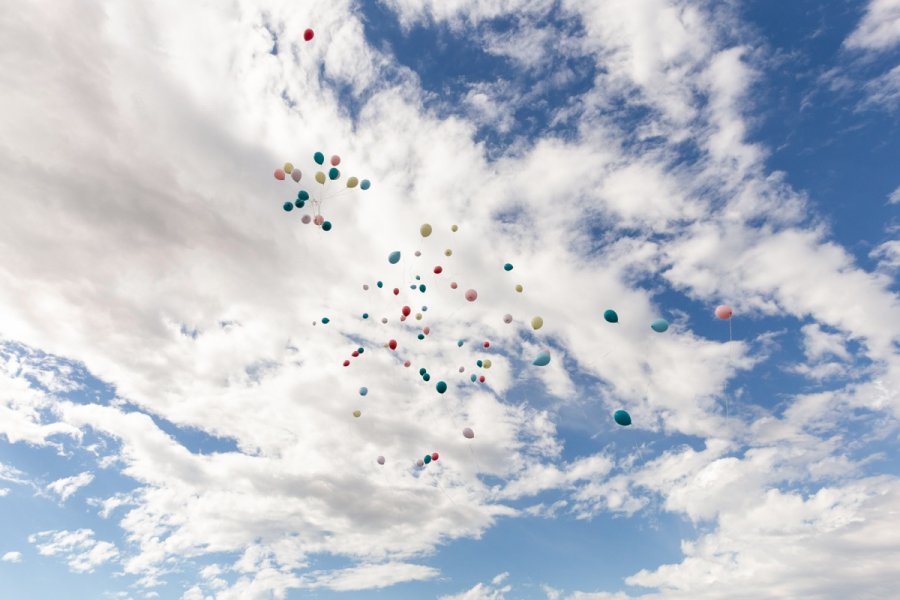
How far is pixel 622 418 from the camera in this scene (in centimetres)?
1620

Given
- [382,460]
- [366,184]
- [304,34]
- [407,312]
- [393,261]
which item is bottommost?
[382,460]

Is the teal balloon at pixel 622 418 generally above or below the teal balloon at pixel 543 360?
below

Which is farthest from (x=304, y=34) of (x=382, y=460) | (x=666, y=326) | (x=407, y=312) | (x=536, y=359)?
(x=382, y=460)

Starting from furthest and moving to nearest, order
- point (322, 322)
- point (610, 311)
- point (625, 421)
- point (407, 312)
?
1. point (322, 322)
2. point (407, 312)
3. point (610, 311)
4. point (625, 421)

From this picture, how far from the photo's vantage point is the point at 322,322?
21969mm

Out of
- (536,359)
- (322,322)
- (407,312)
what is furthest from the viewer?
(322,322)

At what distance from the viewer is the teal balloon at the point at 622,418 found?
52.9ft

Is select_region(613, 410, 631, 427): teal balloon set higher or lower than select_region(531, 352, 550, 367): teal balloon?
lower

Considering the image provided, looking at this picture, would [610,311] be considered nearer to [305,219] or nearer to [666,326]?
[666,326]

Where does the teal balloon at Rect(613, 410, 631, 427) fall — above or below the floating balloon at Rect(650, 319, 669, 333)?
below

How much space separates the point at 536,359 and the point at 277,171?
38.3ft

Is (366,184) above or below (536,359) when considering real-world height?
above

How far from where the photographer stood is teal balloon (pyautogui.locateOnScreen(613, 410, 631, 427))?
1611 centimetres

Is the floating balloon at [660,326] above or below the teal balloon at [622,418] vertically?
above
